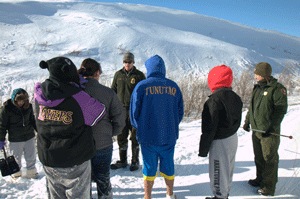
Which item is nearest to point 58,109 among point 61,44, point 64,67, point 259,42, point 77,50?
point 64,67

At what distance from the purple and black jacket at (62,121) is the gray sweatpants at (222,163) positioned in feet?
4.80

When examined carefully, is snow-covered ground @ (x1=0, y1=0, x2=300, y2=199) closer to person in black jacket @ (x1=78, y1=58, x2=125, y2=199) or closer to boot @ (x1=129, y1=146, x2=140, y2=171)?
boot @ (x1=129, y1=146, x2=140, y2=171)

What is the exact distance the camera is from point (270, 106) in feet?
8.36

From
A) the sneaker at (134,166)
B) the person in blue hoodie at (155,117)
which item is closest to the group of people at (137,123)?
A: the person in blue hoodie at (155,117)

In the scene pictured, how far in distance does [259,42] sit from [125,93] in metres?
31.4

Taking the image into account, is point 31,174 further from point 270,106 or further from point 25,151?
point 270,106

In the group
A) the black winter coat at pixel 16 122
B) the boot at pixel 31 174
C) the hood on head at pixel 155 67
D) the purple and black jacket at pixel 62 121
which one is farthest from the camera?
the boot at pixel 31 174

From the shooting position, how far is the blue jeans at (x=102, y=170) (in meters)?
2.10

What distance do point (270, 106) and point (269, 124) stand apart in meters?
→ 0.25

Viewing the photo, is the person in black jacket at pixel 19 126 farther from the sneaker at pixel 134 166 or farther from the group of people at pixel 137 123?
the sneaker at pixel 134 166

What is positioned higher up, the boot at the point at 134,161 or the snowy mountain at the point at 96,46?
the snowy mountain at the point at 96,46

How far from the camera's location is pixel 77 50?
54.1 ft

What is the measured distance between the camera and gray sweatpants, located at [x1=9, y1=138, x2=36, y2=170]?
10.8 feet

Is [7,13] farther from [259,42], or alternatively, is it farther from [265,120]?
[259,42]
